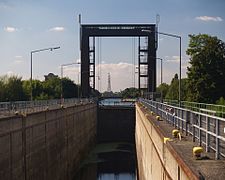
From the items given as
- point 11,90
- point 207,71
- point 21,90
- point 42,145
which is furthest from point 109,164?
point 21,90

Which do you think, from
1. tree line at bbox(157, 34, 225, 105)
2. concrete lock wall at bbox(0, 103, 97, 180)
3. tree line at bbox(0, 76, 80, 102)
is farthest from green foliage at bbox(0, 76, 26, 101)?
tree line at bbox(157, 34, 225, 105)

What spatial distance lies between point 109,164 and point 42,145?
21.5 m

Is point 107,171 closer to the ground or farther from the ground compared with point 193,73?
closer to the ground

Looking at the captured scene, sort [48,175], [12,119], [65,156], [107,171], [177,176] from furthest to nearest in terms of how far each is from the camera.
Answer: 1. [107,171]
2. [65,156]
3. [48,175]
4. [12,119]
5. [177,176]

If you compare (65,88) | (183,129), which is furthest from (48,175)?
(65,88)

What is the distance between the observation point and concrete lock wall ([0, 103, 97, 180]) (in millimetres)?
21219

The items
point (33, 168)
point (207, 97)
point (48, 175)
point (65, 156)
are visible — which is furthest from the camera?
point (207, 97)

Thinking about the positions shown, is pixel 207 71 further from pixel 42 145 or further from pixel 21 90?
pixel 21 90

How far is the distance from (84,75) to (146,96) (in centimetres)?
1144

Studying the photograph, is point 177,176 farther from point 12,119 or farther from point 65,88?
point 65,88

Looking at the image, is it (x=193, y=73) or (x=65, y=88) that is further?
(x=65, y=88)

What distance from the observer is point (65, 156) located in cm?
3900

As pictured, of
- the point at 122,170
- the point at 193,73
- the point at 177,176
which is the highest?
the point at 193,73

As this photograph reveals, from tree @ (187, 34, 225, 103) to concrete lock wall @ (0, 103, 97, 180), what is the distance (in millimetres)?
14544
